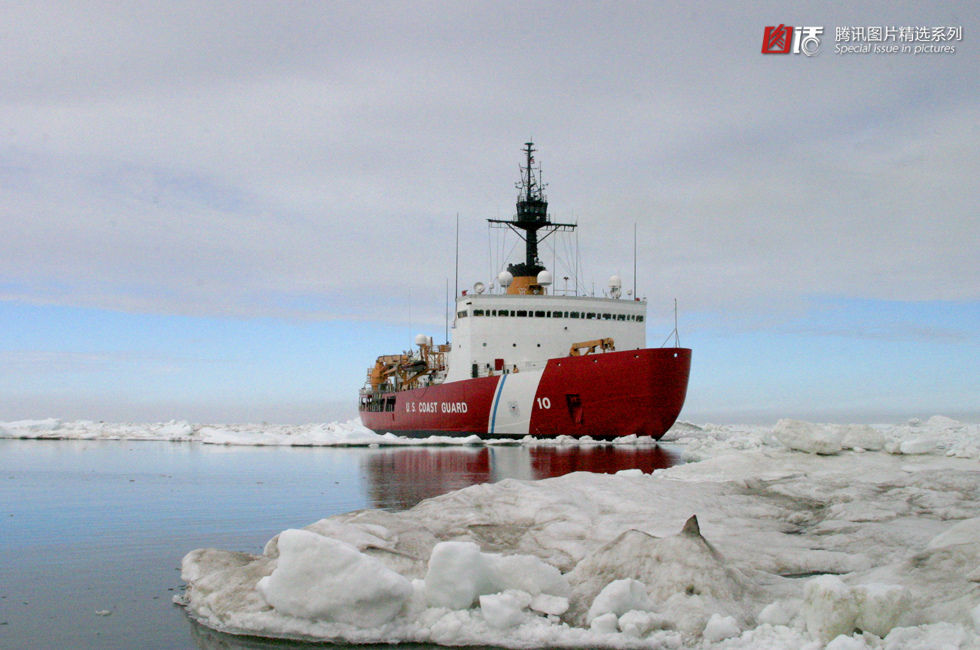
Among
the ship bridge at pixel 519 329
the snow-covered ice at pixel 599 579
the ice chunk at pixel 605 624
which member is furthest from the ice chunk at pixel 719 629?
the ship bridge at pixel 519 329

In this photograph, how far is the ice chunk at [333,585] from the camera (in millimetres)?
5535

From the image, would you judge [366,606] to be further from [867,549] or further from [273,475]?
[273,475]

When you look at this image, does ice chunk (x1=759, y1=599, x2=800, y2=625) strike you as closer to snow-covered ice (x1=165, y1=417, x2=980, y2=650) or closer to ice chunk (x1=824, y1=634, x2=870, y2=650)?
snow-covered ice (x1=165, y1=417, x2=980, y2=650)

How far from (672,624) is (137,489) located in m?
14.0

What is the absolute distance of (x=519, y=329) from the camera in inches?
1314

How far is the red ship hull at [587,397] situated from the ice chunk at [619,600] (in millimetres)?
22390

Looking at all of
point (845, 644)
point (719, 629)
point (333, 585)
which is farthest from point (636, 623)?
point (333, 585)

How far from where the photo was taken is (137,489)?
16.5 metres

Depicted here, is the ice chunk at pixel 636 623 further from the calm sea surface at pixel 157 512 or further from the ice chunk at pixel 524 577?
the calm sea surface at pixel 157 512

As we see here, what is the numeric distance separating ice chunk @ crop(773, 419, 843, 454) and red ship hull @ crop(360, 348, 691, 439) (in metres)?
11.9

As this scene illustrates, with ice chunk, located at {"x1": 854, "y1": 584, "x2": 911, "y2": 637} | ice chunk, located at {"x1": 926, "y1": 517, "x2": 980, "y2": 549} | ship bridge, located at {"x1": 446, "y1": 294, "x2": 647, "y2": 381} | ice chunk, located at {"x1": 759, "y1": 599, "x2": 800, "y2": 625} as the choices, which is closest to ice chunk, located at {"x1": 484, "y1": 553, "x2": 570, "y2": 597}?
ice chunk, located at {"x1": 759, "y1": 599, "x2": 800, "y2": 625}

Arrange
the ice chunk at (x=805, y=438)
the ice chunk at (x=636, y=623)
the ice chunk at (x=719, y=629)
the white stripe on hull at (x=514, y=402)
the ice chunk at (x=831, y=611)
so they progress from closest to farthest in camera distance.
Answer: the ice chunk at (x=831, y=611)
the ice chunk at (x=719, y=629)
the ice chunk at (x=636, y=623)
the ice chunk at (x=805, y=438)
the white stripe on hull at (x=514, y=402)

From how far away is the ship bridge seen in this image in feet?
109

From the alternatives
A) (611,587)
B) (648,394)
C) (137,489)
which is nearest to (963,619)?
(611,587)
